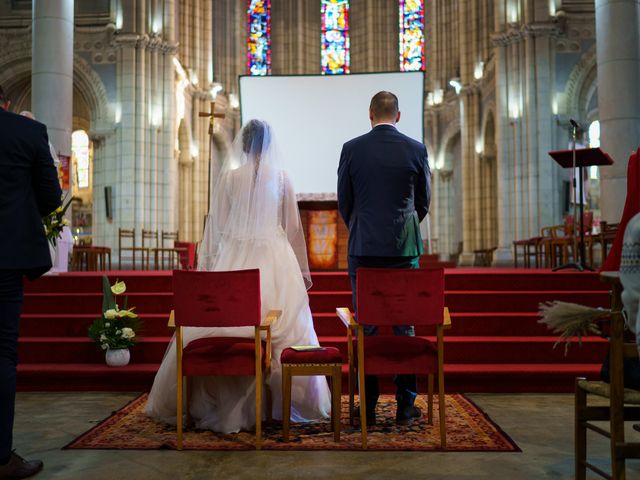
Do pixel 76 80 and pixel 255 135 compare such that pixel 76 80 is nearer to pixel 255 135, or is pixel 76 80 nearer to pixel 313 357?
pixel 255 135

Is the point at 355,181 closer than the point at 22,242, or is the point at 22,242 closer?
the point at 22,242

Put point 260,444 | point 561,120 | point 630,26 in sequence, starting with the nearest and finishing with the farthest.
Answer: point 260,444, point 630,26, point 561,120

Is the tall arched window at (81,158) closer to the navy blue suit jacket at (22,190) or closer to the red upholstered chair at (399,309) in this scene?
the navy blue suit jacket at (22,190)

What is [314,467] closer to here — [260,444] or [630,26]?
[260,444]

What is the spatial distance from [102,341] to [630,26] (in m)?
7.76

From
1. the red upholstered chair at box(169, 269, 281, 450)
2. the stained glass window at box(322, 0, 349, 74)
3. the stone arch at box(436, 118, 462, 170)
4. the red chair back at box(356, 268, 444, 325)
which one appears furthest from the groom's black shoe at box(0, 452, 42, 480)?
the stained glass window at box(322, 0, 349, 74)

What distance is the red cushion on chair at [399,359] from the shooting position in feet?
12.6

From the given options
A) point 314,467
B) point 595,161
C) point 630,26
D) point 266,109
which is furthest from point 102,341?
point 630,26

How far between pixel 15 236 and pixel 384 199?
6.93 ft

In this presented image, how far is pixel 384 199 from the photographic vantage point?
4250 mm

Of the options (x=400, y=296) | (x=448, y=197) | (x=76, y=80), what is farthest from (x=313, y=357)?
(x=448, y=197)

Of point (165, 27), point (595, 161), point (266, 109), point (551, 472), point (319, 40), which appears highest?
point (319, 40)

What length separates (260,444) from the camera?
3.82 meters

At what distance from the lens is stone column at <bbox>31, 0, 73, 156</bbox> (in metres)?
9.72
